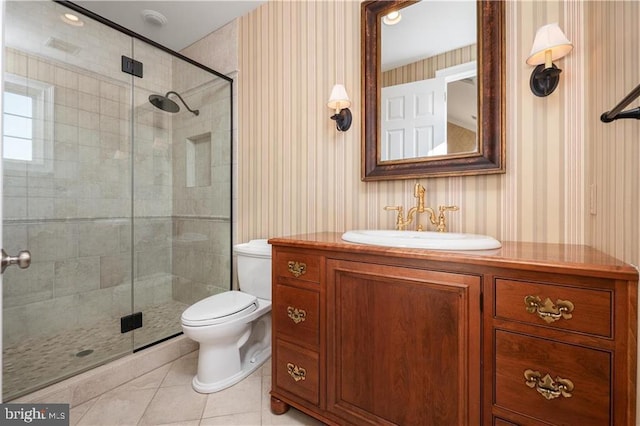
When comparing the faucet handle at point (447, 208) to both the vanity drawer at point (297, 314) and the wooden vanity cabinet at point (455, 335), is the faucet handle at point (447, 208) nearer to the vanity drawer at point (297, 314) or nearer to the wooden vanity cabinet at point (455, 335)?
the wooden vanity cabinet at point (455, 335)

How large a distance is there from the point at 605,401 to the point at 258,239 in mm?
1833

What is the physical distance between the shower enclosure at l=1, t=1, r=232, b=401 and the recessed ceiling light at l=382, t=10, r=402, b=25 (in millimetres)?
1307

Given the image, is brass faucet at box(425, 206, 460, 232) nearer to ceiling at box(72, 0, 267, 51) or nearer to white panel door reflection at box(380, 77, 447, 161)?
white panel door reflection at box(380, 77, 447, 161)

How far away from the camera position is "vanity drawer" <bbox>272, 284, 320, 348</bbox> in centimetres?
126

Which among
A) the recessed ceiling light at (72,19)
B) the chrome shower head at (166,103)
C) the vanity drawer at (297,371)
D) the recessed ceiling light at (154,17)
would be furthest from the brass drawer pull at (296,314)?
the recessed ceiling light at (154,17)

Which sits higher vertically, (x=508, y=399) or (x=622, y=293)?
(x=622, y=293)

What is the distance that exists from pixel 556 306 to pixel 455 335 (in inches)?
11.5

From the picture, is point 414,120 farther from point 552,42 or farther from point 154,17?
point 154,17

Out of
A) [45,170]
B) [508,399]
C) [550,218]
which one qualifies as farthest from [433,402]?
[45,170]

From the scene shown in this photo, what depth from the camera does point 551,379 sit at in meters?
0.83

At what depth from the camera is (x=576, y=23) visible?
47.0 inches

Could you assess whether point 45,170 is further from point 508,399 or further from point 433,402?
point 508,399

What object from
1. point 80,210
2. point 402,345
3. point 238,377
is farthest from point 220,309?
point 80,210

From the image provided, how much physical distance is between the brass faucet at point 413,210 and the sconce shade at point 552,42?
0.67 meters
